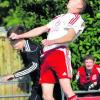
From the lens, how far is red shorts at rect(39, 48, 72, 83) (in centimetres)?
766

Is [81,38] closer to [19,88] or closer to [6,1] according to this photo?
[19,88]

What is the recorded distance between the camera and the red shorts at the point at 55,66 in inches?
302

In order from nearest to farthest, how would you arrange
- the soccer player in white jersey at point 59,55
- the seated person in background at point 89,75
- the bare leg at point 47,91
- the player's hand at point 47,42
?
1. the player's hand at point 47,42
2. the soccer player in white jersey at point 59,55
3. the bare leg at point 47,91
4. the seated person in background at point 89,75

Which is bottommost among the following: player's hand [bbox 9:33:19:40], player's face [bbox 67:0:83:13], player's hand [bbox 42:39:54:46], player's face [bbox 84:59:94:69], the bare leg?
the bare leg

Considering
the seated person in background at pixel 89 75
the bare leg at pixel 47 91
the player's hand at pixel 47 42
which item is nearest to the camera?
the player's hand at pixel 47 42

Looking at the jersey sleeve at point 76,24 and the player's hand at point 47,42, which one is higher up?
the jersey sleeve at point 76,24

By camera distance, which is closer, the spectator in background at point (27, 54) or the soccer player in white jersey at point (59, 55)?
the soccer player in white jersey at point (59, 55)

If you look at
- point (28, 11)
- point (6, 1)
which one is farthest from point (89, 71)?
point (6, 1)

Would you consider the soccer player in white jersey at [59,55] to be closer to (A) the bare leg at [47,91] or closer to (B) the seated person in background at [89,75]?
(A) the bare leg at [47,91]

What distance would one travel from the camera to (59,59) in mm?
7668

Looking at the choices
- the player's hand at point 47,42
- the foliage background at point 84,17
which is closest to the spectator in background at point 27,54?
the player's hand at point 47,42

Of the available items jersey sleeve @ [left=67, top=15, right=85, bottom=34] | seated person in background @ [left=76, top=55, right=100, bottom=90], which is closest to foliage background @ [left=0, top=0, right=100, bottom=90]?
seated person in background @ [left=76, top=55, right=100, bottom=90]

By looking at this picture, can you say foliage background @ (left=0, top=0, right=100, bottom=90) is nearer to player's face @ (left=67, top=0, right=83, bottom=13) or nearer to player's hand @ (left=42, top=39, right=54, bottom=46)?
player's face @ (left=67, top=0, right=83, bottom=13)

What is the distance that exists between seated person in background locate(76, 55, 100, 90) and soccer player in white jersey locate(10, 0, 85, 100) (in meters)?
2.23
